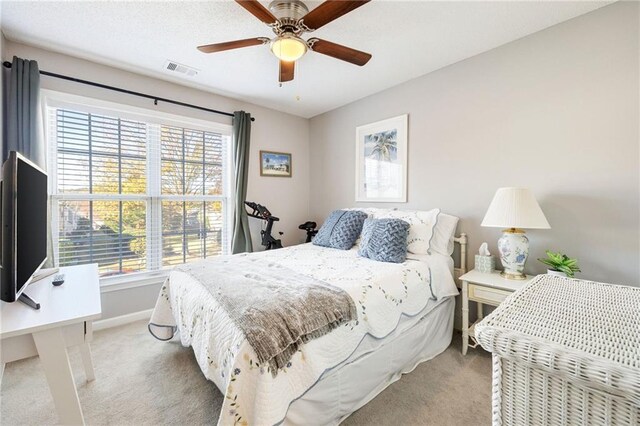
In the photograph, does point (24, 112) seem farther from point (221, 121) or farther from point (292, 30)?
point (292, 30)

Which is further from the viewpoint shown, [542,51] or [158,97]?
[158,97]

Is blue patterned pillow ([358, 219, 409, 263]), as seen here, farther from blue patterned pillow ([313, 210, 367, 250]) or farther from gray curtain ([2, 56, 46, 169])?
gray curtain ([2, 56, 46, 169])

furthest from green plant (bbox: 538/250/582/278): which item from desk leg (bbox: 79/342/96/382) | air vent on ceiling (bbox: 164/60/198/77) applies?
air vent on ceiling (bbox: 164/60/198/77)

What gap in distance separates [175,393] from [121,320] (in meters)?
1.48

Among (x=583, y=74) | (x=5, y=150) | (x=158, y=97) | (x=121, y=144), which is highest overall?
(x=158, y=97)

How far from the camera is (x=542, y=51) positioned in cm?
212

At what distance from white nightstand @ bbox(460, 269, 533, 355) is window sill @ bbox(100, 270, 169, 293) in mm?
3055

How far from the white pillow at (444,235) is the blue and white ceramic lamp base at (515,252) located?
45cm

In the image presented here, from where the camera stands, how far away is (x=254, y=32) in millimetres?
2121

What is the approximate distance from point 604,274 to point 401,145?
197 centimetres

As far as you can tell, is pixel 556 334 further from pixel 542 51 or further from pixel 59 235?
pixel 59 235

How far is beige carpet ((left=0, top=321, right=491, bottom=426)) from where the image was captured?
1.56 meters

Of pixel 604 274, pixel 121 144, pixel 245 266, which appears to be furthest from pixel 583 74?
pixel 121 144

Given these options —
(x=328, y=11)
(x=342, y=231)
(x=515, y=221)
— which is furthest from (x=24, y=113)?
(x=515, y=221)
